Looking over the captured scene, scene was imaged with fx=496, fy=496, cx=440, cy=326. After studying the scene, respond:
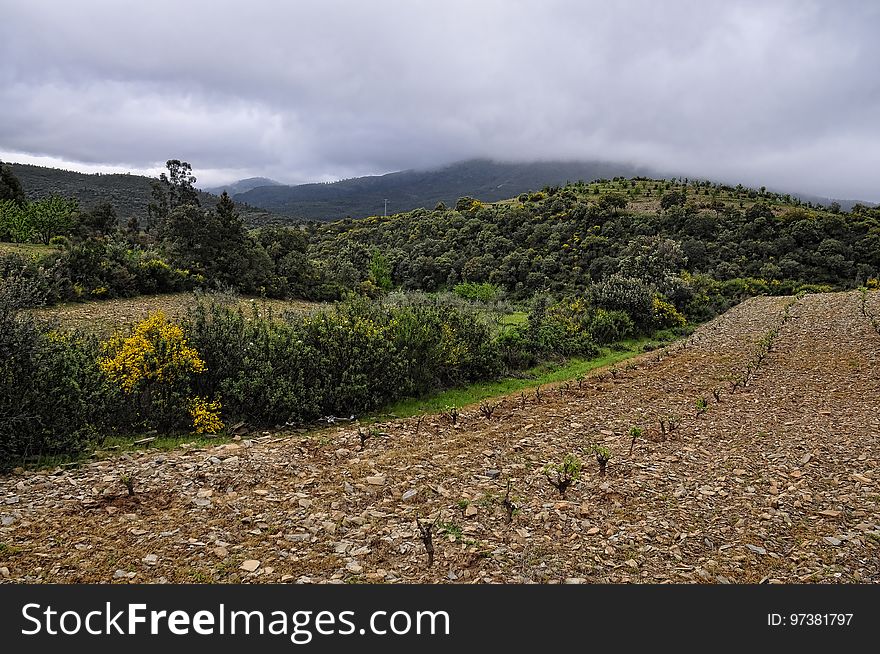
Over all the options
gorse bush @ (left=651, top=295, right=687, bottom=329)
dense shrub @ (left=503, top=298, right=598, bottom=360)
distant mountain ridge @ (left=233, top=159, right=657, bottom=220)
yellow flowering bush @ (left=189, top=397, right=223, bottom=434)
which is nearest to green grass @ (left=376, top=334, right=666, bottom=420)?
dense shrub @ (left=503, top=298, right=598, bottom=360)

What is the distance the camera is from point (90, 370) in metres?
7.14

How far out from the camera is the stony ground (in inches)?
164

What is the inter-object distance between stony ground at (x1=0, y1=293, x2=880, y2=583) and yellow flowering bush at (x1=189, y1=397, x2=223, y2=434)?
776mm

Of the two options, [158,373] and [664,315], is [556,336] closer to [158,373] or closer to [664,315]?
[664,315]

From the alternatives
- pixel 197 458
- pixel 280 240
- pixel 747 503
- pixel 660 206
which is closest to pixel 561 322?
pixel 747 503

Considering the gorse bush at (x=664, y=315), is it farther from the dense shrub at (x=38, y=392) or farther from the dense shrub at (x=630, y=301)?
the dense shrub at (x=38, y=392)

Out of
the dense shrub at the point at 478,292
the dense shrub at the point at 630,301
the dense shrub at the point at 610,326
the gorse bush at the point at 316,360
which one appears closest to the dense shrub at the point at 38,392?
the gorse bush at the point at 316,360

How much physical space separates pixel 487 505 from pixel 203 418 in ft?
16.0

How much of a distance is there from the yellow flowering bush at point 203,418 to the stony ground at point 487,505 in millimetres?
776

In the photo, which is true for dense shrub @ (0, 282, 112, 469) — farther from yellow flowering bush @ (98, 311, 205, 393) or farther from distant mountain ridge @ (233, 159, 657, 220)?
distant mountain ridge @ (233, 159, 657, 220)

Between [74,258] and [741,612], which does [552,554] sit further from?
[74,258]

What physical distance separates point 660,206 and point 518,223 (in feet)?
35.0

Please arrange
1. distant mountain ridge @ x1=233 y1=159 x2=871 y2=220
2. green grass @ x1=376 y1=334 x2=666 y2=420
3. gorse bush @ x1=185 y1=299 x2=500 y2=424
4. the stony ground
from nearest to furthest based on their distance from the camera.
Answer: the stony ground < gorse bush @ x1=185 y1=299 x2=500 y2=424 < green grass @ x1=376 y1=334 x2=666 y2=420 < distant mountain ridge @ x1=233 y1=159 x2=871 y2=220

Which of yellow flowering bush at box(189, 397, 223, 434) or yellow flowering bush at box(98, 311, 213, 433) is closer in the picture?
yellow flowering bush at box(98, 311, 213, 433)
